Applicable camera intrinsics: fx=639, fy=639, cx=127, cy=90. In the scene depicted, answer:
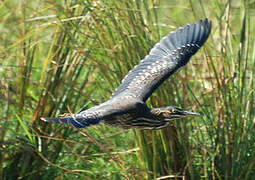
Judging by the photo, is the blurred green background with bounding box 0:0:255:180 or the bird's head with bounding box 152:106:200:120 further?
the blurred green background with bounding box 0:0:255:180

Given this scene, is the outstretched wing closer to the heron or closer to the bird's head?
the heron

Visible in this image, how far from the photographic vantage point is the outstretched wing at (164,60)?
11.6 ft

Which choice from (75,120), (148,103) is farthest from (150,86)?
(75,120)

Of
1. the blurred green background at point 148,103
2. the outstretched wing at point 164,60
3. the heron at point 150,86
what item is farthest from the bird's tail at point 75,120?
the outstretched wing at point 164,60

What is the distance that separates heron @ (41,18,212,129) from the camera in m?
3.28

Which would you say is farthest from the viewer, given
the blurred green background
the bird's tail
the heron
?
the blurred green background

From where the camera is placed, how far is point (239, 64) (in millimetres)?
3629

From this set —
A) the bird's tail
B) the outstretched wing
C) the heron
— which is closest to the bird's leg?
the heron

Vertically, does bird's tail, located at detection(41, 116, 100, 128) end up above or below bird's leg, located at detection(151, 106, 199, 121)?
above

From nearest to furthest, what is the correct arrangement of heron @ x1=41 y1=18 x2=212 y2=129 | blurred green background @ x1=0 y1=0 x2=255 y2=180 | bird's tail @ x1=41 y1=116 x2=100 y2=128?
bird's tail @ x1=41 y1=116 x2=100 y2=128 < heron @ x1=41 y1=18 x2=212 y2=129 < blurred green background @ x1=0 y1=0 x2=255 y2=180

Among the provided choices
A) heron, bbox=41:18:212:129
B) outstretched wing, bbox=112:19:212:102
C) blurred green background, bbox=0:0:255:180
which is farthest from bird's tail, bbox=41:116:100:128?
outstretched wing, bbox=112:19:212:102

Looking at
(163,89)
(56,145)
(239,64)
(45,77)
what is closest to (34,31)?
(45,77)

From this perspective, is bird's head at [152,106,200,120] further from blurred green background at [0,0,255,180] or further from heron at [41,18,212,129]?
blurred green background at [0,0,255,180]

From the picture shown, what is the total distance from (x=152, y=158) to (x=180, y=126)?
236mm
